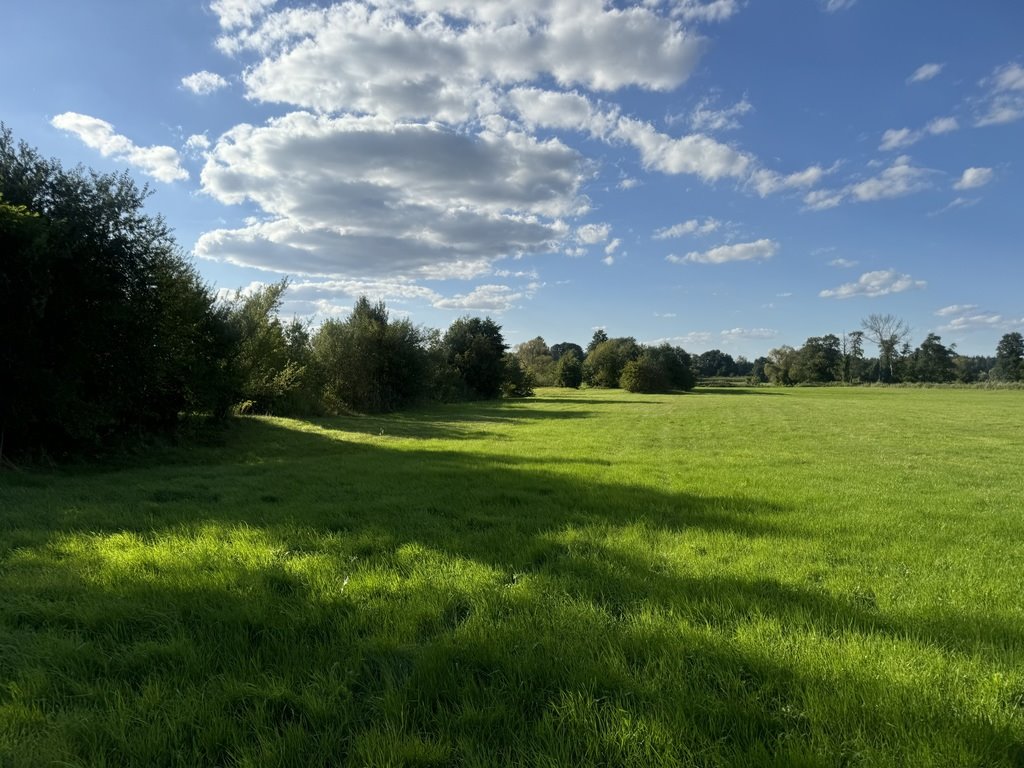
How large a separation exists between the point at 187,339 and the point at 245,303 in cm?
1081

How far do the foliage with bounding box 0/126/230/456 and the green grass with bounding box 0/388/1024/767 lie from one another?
423 centimetres

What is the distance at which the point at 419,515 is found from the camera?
693 cm

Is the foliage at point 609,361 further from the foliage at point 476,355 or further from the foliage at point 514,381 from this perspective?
the foliage at point 476,355

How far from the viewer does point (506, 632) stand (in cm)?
346

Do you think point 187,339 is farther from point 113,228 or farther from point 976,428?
point 976,428

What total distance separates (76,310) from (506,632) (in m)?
12.9

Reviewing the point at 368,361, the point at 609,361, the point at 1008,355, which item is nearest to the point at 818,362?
the point at 1008,355

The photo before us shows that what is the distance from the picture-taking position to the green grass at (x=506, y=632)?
2.49 metres

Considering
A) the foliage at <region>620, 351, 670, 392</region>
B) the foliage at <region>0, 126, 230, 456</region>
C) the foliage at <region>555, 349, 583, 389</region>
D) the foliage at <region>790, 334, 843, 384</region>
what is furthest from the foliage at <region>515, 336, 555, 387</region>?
the foliage at <region>0, 126, 230, 456</region>

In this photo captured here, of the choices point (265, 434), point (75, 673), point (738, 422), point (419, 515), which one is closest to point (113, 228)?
point (265, 434)

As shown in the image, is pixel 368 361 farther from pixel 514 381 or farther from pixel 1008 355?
pixel 1008 355

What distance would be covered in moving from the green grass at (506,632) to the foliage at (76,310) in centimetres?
423

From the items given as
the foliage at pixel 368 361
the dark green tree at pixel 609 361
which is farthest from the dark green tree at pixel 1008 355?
the foliage at pixel 368 361

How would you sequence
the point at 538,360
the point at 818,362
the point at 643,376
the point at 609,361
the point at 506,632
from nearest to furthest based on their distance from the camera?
1. the point at 506,632
2. the point at 643,376
3. the point at 609,361
4. the point at 538,360
5. the point at 818,362
